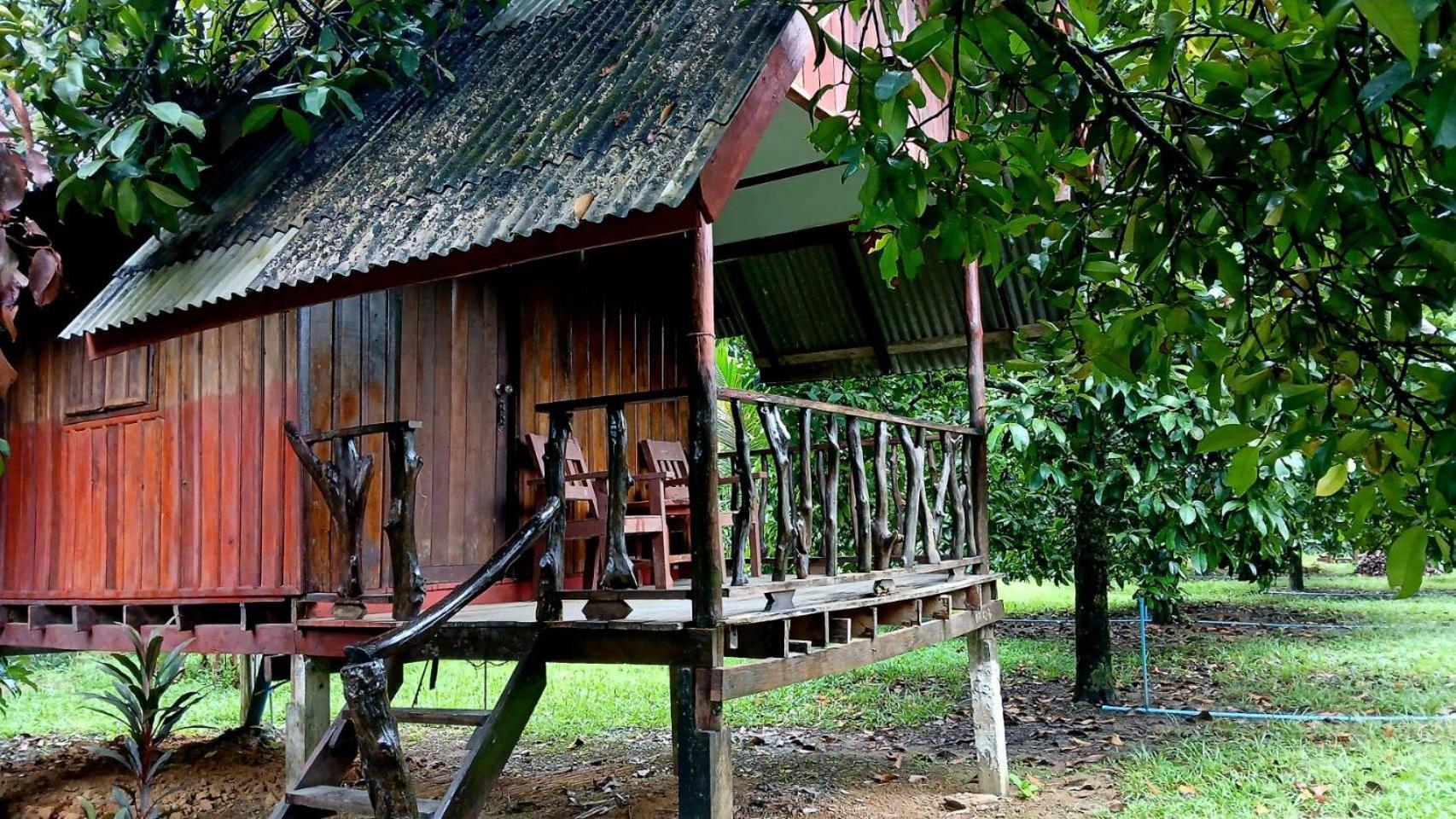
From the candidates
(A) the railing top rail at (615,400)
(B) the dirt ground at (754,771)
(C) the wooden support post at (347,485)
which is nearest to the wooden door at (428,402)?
(C) the wooden support post at (347,485)

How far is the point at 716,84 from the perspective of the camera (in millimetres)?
4570

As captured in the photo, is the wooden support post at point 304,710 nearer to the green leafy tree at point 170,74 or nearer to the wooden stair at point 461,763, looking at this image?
the wooden stair at point 461,763

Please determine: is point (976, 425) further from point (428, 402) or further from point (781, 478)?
point (428, 402)

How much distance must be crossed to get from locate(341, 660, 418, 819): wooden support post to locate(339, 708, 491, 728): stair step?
2.02ft

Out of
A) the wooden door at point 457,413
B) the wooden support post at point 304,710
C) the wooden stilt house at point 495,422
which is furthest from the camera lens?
the wooden door at point 457,413

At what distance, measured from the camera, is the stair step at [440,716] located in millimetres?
4617

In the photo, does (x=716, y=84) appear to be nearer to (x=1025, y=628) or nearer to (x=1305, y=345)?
(x=1305, y=345)

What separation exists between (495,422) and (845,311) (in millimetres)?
3531

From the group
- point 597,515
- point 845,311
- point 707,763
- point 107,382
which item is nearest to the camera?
point 707,763

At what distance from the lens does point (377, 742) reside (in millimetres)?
3938

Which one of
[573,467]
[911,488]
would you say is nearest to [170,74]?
[573,467]

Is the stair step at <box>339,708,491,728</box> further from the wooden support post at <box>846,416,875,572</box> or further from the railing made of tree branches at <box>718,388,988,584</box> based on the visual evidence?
the wooden support post at <box>846,416,875,572</box>

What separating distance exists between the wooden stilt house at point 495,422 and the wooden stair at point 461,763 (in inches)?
0.7

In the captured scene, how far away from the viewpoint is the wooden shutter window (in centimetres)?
664
